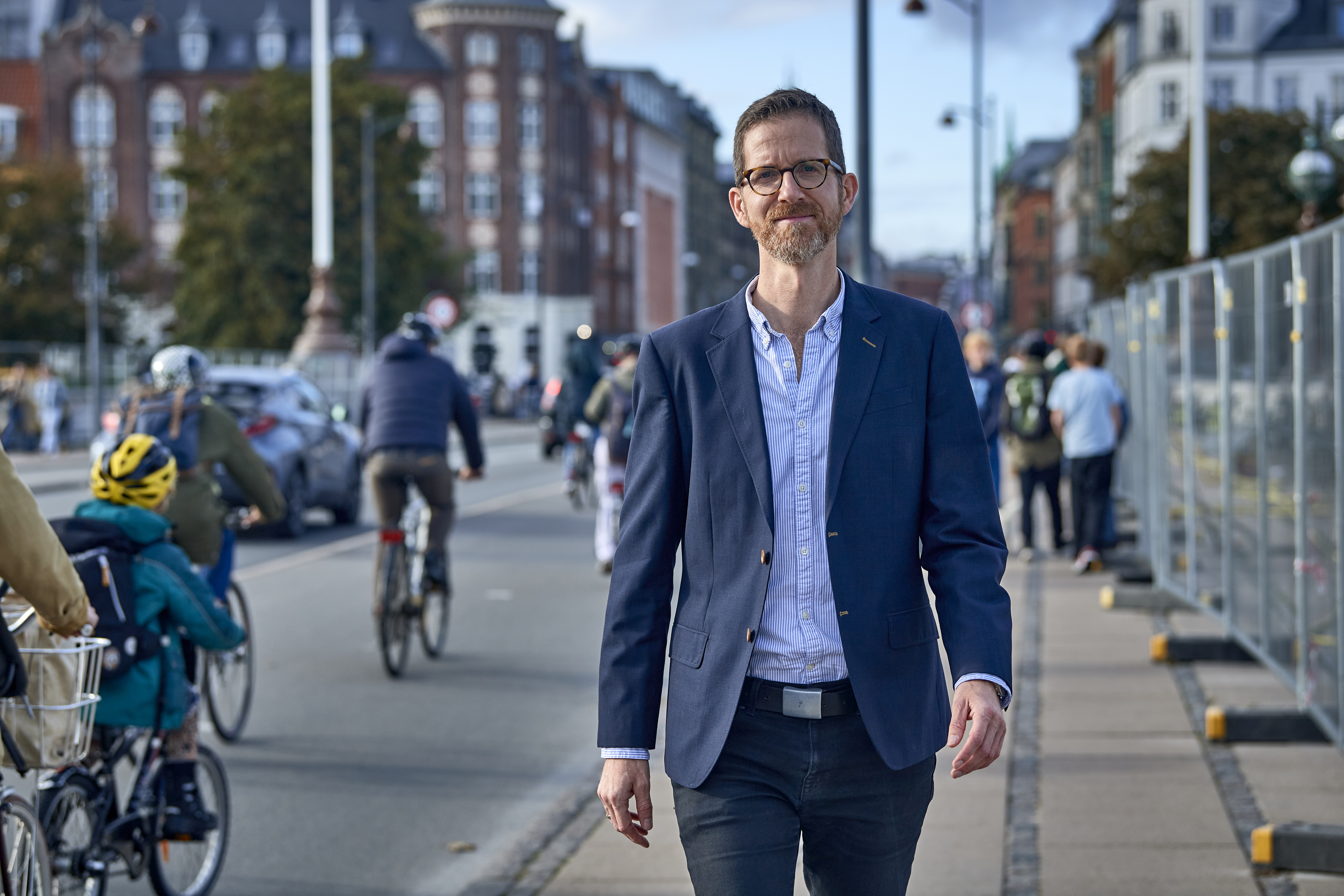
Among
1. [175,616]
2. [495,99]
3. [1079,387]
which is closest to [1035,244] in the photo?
[495,99]

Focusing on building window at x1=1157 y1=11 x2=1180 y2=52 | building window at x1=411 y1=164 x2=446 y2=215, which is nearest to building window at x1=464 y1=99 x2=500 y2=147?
building window at x1=411 y1=164 x2=446 y2=215

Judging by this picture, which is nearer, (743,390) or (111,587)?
(743,390)

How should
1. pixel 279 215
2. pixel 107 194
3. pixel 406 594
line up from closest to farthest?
1. pixel 406 594
2. pixel 279 215
3. pixel 107 194

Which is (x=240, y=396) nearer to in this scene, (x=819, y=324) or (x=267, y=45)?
(x=819, y=324)

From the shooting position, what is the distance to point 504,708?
30.3ft

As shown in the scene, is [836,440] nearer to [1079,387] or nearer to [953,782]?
[953,782]

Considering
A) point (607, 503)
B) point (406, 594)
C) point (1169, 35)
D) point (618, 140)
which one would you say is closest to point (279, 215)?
point (607, 503)

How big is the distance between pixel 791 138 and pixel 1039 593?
10572 millimetres

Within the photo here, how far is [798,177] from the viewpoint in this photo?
3252mm

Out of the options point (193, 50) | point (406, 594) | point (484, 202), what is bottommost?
point (406, 594)

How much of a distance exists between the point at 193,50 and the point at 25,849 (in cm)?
8534

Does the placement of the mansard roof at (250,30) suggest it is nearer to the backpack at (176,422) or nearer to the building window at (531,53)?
the building window at (531,53)

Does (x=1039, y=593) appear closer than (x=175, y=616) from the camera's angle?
No

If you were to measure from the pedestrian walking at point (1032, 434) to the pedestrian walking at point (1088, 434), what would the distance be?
987 millimetres
